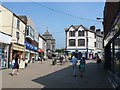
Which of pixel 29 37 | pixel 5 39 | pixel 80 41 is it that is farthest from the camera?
pixel 80 41

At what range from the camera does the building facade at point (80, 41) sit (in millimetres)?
72000

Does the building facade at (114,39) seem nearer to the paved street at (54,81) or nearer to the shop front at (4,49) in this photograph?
the paved street at (54,81)

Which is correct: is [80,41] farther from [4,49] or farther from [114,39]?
[114,39]

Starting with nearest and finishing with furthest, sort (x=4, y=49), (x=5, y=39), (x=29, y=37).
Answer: (x=5, y=39)
(x=4, y=49)
(x=29, y=37)

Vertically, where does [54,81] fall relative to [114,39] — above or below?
below

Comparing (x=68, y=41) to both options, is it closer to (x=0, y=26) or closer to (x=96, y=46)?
(x=96, y=46)

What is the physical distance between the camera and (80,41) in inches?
2862

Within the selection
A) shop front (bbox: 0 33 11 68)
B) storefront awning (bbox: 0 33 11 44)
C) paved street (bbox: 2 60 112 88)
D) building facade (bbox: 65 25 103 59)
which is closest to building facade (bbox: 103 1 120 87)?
paved street (bbox: 2 60 112 88)

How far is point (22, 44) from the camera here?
38594 mm

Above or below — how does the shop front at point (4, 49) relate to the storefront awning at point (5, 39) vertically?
below

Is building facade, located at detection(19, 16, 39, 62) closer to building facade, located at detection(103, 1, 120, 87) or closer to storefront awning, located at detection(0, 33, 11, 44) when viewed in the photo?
storefront awning, located at detection(0, 33, 11, 44)

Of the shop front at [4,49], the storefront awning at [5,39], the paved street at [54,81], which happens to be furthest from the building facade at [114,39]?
the shop front at [4,49]

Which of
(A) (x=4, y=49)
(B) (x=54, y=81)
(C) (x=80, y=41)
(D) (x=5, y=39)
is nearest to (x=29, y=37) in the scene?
(A) (x=4, y=49)

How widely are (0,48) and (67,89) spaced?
605 inches
